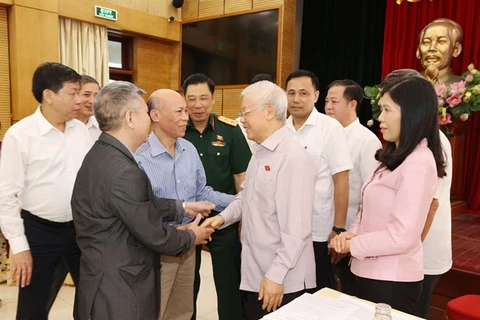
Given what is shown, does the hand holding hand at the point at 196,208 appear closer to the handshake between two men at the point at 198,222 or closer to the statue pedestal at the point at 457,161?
the handshake between two men at the point at 198,222

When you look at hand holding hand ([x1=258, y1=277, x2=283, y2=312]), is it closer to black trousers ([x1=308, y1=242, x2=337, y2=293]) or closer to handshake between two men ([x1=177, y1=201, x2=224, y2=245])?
handshake between two men ([x1=177, y1=201, x2=224, y2=245])

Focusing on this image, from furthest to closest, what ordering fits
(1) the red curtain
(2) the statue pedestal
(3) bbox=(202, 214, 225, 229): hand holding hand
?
1. (1) the red curtain
2. (2) the statue pedestal
3. (3) bbox=(202, 214, 225, 229): hand holding hand

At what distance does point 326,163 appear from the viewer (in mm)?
2438

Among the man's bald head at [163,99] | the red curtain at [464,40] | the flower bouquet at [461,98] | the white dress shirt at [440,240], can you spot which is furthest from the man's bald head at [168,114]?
the red curtain at [464,40]

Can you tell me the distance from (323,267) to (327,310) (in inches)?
49.1

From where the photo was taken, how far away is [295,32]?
20.5 feet

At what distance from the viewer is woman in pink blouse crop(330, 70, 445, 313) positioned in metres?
1.38

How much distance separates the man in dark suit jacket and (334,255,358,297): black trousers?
1.34m

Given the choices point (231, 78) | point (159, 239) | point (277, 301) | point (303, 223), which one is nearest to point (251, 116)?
point (303, 223)

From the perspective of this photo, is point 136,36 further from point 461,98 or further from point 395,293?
point 395,293

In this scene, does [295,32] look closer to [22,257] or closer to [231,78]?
[231,78]

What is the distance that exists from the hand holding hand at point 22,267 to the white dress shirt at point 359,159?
1955 mm

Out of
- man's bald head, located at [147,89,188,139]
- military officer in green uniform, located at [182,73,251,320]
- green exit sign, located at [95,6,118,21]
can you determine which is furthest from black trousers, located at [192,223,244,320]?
green exit sign, located at [95,6,118,21]

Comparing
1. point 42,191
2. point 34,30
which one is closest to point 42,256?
point 42,191
